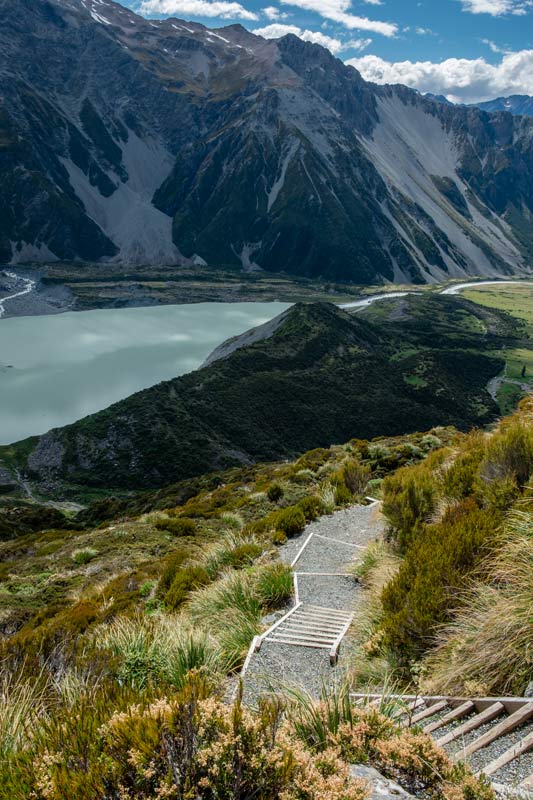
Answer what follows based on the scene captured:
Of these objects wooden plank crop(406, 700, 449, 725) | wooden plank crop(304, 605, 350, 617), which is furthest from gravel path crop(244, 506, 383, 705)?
wooden plank crop(406, 700, 449, 725)

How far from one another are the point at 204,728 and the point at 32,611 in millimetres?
11669

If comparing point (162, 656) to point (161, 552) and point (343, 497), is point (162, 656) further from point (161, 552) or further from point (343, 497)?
point (161, 552)

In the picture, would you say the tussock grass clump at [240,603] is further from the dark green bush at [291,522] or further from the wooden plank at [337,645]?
the dark green bush at [291,522]

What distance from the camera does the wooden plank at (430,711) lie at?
443 centimetres

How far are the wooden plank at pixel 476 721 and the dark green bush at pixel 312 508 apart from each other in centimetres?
948

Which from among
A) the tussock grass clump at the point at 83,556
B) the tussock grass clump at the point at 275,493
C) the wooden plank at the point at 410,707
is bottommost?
the tussock grass clump at the point at 83,556

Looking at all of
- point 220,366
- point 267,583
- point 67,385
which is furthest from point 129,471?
point 267,583

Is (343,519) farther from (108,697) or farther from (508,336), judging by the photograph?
(508,336)

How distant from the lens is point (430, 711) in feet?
14.8

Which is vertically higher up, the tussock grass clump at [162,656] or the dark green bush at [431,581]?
the dark green bush at [431,581]

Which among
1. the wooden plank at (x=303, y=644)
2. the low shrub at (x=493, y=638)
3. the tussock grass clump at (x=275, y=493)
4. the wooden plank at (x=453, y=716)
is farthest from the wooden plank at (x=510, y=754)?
the tussock grass clump at (x=275, y=493)

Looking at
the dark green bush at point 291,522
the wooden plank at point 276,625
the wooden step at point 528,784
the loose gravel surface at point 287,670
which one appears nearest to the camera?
the wooden step at point 528,784

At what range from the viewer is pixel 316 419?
71500mm

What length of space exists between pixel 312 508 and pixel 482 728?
997 cm
